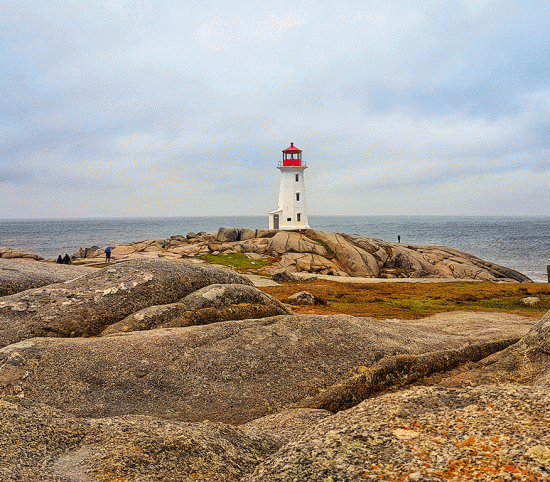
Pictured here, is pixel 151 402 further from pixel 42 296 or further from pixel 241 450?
pixel 42 296

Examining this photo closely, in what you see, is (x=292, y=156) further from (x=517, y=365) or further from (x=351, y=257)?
(x=517, y=365)

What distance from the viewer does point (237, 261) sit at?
51.1 metres

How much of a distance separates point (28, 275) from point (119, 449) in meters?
13.7

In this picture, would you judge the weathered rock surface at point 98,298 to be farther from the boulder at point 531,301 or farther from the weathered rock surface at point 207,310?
the boulder at point 531,301

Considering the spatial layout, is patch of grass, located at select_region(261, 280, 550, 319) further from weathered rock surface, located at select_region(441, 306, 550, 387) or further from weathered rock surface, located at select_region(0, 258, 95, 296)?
weathered rock surface, located at select_region(0, 258, 95, 296)

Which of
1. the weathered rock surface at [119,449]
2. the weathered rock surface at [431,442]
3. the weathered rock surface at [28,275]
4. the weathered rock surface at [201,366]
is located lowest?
the weathered rock surface at [201,366]

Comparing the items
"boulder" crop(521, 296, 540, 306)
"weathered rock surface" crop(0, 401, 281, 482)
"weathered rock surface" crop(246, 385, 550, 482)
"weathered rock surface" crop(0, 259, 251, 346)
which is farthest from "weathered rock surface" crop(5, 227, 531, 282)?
"weathered rock surface" crop(246, 385, 550, 482)

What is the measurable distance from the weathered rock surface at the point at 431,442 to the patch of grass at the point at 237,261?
41.3m

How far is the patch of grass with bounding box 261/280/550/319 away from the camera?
25.9m

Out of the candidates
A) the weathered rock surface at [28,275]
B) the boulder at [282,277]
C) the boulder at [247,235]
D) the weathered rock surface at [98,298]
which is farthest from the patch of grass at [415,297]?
the boulder at [247,235]

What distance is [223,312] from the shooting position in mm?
14117

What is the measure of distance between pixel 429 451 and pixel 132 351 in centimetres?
802

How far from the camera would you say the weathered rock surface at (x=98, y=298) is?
1263cm

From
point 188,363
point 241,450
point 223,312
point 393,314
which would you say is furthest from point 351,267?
point 241,450
